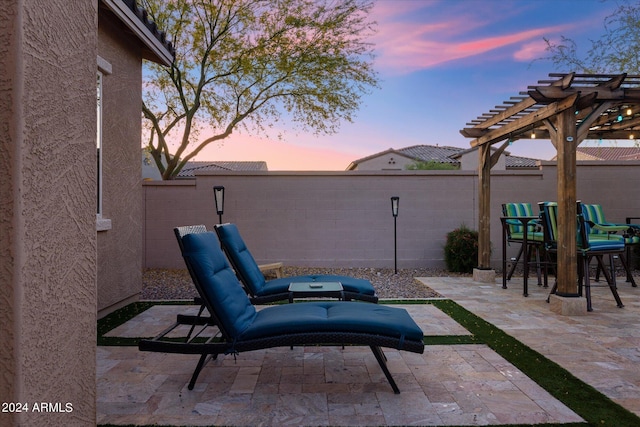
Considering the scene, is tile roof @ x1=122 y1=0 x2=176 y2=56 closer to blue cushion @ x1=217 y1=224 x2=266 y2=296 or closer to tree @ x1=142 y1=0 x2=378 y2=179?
blue cushion @ x1=217 y1=224 x2=266 y2=296

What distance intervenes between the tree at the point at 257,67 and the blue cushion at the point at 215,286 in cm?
929

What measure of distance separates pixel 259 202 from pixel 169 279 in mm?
2184

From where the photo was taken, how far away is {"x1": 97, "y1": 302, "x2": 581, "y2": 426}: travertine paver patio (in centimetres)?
220

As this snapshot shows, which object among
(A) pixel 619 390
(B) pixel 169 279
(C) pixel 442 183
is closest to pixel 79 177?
(A) pixel 619 390

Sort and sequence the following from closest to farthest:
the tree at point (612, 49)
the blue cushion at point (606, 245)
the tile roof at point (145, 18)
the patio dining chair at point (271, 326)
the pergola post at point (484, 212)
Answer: the patio dining chair at point (271, 326) → the tile roof at point (145, 18) → the blue cushion at point (606, 245) → the pergola post at point (484, 212) → the tree at point (612, 49)

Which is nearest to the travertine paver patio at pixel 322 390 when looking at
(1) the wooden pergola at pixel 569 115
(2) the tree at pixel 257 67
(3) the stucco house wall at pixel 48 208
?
(3) the stucco house wall at pixel 48 208

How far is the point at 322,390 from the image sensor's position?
256 centimetres

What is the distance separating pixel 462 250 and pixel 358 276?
6.44ft

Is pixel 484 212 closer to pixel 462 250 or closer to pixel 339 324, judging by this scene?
pixel 462 250

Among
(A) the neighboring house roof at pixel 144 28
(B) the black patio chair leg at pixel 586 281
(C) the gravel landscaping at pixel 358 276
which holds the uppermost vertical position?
(A) the neighboring house roof at pixel 144 28

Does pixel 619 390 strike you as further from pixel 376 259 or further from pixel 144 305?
pixel 376 259

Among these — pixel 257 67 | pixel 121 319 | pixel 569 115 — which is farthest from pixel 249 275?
pixel 257 67

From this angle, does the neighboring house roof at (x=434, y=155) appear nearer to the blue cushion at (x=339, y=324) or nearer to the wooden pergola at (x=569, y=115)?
the wooden pergola at (x=569, y=115)

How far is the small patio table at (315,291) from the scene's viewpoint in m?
3.58
